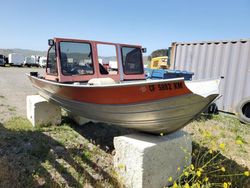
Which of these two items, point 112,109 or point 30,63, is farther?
point 30,63

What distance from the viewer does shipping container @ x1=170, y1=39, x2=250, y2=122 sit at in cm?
718

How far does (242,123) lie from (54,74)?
5.72 m

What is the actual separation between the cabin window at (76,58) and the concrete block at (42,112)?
1.19 m

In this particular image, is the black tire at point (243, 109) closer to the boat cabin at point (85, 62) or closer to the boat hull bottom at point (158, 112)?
the boat cabin at point (85, 62)

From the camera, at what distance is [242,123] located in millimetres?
6559

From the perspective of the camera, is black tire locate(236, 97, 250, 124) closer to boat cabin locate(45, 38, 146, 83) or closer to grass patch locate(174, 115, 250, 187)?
grass patch locate(174, 115, 250, 187)

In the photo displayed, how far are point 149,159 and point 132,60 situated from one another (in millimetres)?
3014

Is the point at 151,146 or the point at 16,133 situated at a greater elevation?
the point at 151,146

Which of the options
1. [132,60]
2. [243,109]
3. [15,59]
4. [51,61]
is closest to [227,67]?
[243,109]

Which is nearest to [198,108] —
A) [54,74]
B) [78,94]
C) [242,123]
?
[78,94]

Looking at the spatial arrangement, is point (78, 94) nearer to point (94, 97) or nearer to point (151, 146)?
point (94, 97)

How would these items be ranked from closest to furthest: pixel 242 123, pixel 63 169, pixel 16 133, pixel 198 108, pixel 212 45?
1. pixel 198 108
2. pixel 63 169
3. pixel 16 133
4. pixel 242 123
5. pixel 212 45

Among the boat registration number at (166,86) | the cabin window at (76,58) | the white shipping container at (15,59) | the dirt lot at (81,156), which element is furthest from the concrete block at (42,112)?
the white shipping container at (15,59)

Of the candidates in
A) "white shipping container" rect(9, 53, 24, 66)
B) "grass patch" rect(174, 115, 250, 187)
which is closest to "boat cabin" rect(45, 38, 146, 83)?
"grass patch" rect(174, 115, 250, 187)
